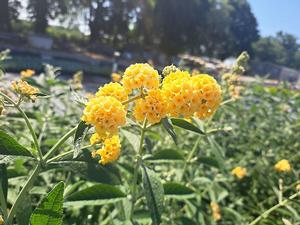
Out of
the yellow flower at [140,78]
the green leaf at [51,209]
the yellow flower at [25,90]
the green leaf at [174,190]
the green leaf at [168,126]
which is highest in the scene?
the yellow flower at [140,78]

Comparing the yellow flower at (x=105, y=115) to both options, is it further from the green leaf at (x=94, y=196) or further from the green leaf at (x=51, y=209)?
the green leaf at (x=94, y=196)

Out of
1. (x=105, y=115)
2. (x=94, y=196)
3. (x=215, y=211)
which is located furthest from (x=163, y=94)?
(x=215, y=211)

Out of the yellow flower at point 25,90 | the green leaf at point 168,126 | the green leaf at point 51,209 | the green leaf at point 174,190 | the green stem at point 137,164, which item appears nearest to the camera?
the green leaf at point 51,209

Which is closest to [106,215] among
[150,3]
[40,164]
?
[40,164]

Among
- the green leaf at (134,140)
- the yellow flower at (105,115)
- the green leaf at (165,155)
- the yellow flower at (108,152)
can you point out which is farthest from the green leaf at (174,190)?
the yellow flower at (105,115)

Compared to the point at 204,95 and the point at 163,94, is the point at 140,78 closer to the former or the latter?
the point at 163,94

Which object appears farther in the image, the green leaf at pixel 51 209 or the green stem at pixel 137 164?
the green stem at pixel 137 164
